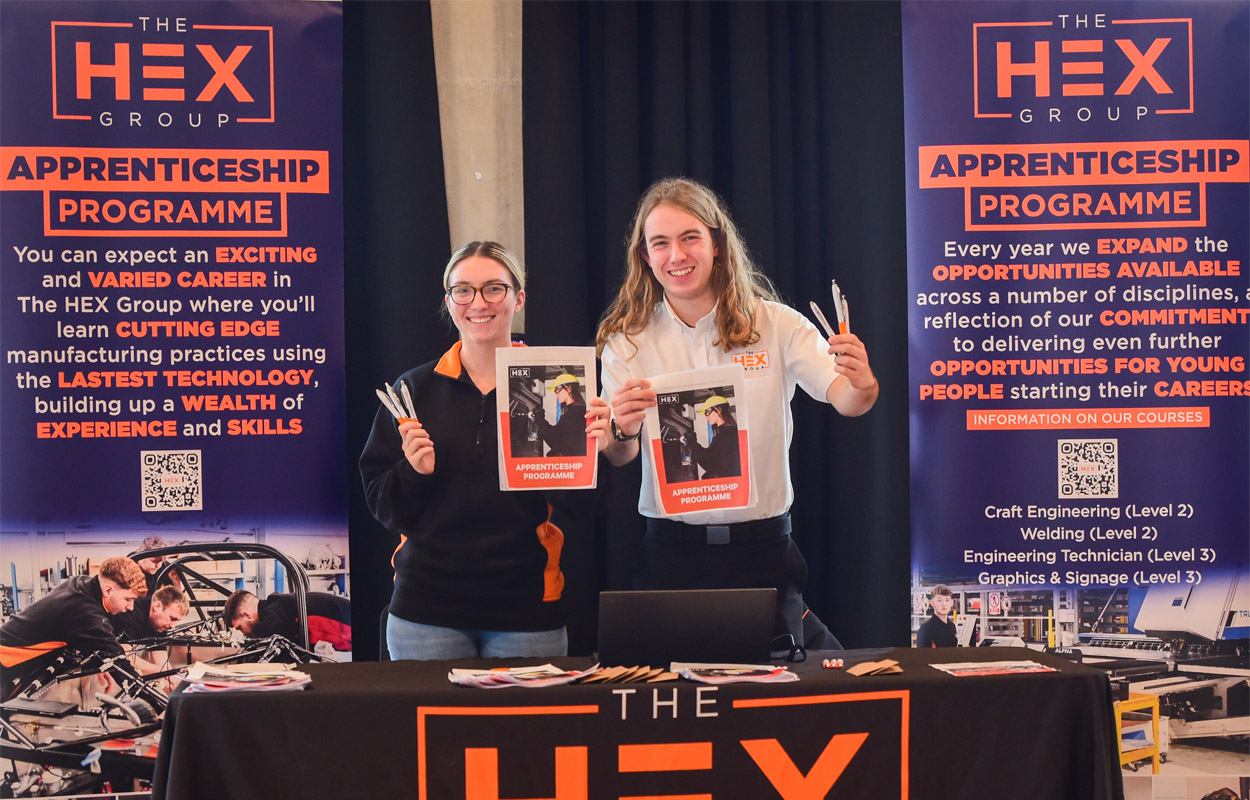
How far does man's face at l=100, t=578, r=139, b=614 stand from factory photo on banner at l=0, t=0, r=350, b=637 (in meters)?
0.09

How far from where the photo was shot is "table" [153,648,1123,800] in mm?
2092

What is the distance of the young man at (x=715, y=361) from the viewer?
2902mm

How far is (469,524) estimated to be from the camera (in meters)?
2.78

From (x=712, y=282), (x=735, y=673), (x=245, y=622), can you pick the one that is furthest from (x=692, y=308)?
(x=245, y=622)

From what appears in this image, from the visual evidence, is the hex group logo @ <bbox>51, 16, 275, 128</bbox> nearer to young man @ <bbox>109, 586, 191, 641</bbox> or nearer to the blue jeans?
young man @ <bbox>109, 586, 191, 641</bbox>

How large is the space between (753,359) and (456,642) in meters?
1.19

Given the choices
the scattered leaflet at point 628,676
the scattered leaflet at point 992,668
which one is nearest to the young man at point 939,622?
the scattered leaflet at point 992,668

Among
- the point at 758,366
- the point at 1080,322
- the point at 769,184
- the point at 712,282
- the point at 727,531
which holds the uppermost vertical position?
the point at 769,184

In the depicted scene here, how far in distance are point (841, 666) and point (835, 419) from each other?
5.25 feet

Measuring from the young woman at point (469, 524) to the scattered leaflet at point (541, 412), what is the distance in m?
0.06

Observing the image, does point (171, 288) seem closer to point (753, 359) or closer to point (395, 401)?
point (395, 401)

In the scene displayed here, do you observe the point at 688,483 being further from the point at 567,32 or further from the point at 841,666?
the point at 567,32

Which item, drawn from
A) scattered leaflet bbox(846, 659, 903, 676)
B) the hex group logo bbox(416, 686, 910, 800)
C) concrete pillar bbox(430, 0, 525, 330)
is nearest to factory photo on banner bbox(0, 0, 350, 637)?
concrete pillar bbox(430, 0, 525, 330)

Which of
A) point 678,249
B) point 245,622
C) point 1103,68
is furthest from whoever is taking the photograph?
point 1103,68
